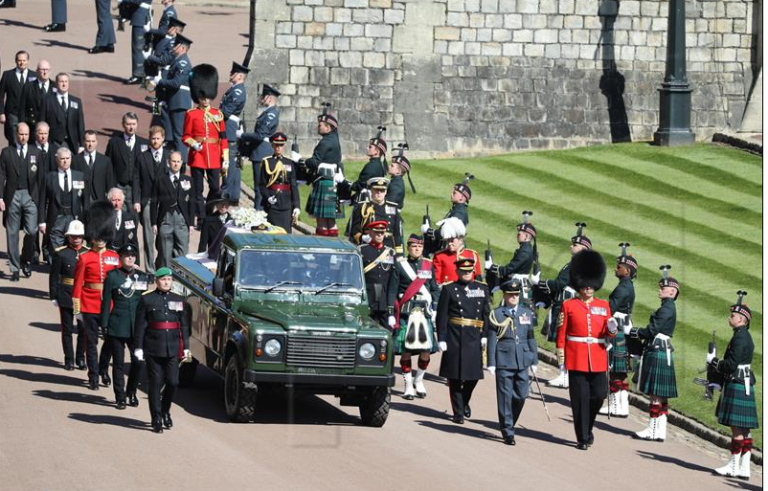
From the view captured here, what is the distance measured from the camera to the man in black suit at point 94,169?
80.6ft

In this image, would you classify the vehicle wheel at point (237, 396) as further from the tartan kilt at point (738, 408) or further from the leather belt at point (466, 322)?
the tartan kilt at point (738, 408)

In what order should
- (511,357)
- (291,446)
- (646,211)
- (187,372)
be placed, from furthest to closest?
(646,211) < (187,372) < (511,357) < (291,446)

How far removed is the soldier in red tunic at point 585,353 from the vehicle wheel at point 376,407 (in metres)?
2.04

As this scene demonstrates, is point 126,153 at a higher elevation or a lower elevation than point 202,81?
lower

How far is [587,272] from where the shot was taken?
19.9 metres

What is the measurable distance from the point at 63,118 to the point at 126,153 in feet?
6.34

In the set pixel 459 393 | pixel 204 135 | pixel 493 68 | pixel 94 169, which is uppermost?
pixel 493 68

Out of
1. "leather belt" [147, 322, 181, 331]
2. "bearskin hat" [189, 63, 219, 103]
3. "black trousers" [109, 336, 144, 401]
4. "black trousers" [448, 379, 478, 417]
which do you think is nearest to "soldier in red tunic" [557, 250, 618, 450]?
"black trousers" [448, 379, 478, 417]

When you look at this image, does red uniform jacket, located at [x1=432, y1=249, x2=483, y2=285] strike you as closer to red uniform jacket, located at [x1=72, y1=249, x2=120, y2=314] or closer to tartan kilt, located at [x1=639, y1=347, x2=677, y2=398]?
tartan kilt, located at [x1=639, y1=347, x2=677, y2=398]

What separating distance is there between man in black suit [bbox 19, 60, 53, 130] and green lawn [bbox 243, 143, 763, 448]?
5337 millimetres

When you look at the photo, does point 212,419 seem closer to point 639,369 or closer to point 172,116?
point 639,369

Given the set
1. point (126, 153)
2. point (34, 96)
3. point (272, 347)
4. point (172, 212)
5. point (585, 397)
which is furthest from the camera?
point (34, 96)

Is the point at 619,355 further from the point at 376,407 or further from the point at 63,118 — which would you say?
the point at 63,118

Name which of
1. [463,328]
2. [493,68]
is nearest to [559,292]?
[463,328]
